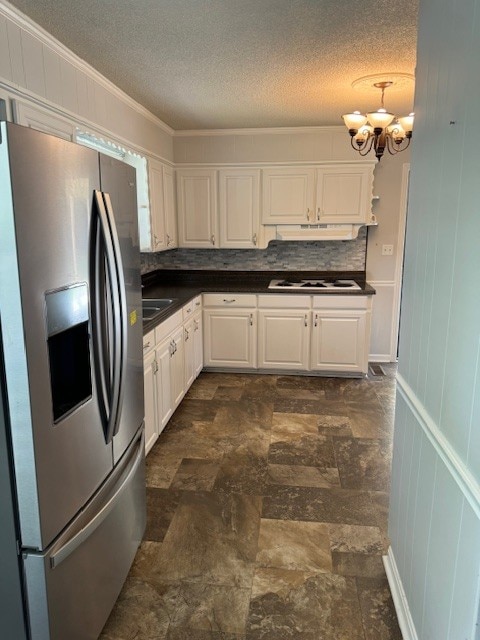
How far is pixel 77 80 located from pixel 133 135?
3.02 feet

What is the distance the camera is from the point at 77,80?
8.64ft

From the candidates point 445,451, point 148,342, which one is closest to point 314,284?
point 148,342

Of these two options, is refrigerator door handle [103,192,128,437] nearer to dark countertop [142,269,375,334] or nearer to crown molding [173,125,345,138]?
dark countertop [142,269,375,334]

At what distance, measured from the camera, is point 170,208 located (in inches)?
180

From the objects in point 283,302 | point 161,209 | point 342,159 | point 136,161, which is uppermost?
point 342,159

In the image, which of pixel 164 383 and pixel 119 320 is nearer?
pixel 119 320

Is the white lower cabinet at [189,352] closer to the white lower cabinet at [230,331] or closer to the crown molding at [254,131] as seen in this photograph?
the white lower cabinet at [230,331]

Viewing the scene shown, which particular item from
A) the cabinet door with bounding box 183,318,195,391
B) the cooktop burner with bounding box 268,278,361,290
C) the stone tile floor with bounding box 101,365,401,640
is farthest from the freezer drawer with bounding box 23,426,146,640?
the cooktop burner with bounding box 268,278,361,290

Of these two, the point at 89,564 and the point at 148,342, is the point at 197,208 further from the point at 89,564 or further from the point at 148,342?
the point at 89,564

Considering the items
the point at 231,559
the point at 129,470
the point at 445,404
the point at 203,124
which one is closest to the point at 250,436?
the point at 231,559

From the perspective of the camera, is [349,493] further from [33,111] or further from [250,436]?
[33,111]

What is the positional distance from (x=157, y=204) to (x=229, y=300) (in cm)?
117

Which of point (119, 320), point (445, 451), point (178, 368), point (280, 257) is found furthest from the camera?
point (280, 257)

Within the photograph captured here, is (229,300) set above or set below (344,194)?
below
